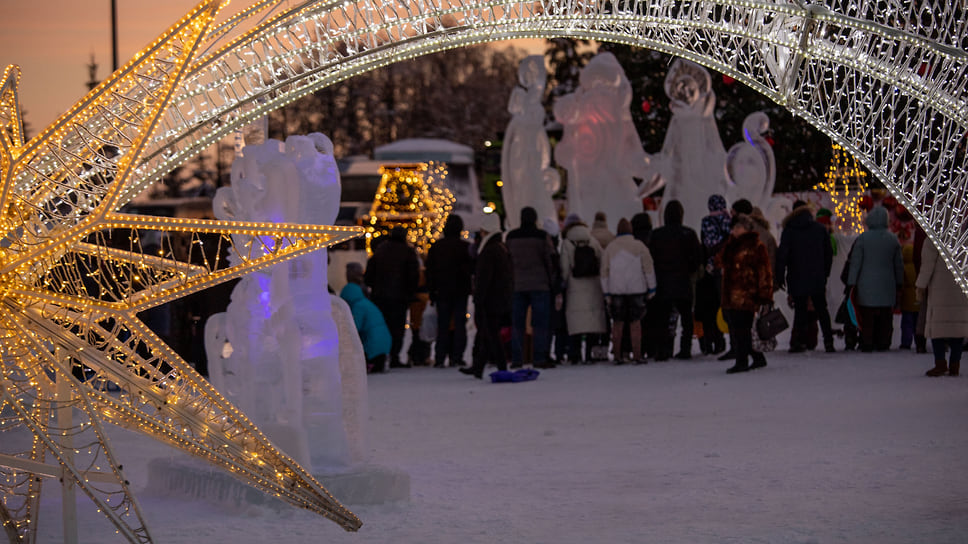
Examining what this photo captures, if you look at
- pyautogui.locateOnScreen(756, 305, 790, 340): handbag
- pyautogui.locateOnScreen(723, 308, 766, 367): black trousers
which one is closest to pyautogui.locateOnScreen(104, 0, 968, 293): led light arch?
pyautogui.locateOnScreen(723, 308, 766, 367): black trousers

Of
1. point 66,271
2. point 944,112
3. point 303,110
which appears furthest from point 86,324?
point 303,110

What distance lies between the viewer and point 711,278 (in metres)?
16.4

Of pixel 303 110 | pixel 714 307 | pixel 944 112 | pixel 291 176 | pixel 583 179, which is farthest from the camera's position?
pixel 303 110

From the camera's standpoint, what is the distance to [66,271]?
553 centimetres

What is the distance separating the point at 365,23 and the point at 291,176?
1.61 m

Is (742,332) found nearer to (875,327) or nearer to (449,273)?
(875,327)

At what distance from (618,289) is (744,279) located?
1.99 meters

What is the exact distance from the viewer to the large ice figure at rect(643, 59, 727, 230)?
21250 mm

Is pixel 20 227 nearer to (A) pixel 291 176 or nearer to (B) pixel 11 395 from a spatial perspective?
(B) pixel 11 395

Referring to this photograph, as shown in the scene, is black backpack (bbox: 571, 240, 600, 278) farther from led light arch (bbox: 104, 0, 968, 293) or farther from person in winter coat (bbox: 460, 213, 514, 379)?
led light arch (bbox: 104, 0, 968, 293)

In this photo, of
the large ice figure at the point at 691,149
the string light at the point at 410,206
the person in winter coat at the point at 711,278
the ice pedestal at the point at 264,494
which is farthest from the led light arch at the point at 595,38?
the string light at the point at 410,206

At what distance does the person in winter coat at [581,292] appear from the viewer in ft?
53.1

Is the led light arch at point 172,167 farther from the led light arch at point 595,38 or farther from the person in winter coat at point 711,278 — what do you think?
the person in winter coat at point 711,278

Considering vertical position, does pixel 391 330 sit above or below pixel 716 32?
below
